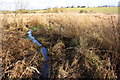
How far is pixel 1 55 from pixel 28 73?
37.7 inches

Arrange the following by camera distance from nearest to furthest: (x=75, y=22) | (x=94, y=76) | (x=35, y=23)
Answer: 1. (x=94, y=76)
2. (x=75, y=22)
3. (x=35, y=23)

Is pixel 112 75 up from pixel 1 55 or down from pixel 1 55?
down

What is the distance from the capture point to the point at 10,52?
108 inches

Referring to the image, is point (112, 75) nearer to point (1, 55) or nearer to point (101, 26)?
point (101, 26)

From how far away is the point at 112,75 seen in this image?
69.3 inches

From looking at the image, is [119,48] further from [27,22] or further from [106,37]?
[27,22]

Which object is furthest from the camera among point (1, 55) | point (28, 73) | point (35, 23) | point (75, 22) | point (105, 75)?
point (35, 23)

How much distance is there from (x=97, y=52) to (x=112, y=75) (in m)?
0.69

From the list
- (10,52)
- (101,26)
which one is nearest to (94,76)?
(101,26)

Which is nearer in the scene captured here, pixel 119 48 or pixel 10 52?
pixel 119 48

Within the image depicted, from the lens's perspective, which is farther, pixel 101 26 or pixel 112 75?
pixel 101 26

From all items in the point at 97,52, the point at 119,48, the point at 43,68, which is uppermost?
the point at 119,48

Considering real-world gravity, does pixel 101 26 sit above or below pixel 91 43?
above

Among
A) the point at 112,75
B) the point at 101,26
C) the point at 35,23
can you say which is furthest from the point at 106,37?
the point at 35,23
